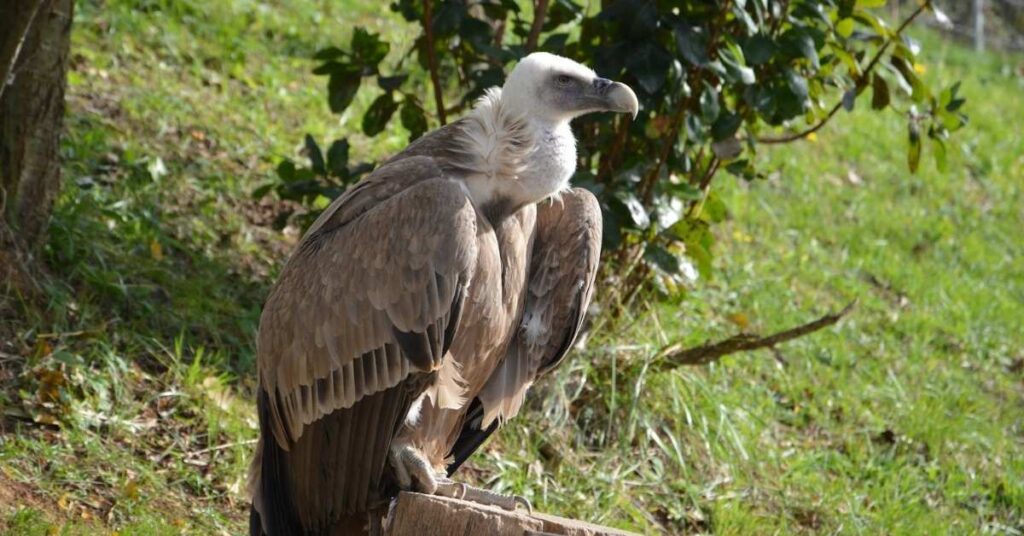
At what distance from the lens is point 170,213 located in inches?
248

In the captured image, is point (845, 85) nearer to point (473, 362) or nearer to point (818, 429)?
point (818, 429)

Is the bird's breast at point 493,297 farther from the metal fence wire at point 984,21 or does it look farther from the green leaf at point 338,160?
the metal fence wire at point 984,21

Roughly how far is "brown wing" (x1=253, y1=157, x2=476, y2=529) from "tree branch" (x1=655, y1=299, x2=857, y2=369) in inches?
78.7

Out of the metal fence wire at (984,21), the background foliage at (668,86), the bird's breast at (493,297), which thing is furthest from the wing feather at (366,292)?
the metal fence wire at (984,21)

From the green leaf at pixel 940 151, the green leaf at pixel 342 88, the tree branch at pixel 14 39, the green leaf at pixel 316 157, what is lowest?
the green leaf at pixel 940 151

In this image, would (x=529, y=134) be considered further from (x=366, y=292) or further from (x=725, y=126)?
(x=725, y=126)

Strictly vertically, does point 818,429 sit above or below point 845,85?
below

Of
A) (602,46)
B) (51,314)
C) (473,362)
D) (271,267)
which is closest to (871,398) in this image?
(602,46)

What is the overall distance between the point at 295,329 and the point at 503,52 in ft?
5.80

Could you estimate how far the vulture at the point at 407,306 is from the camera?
12.3ft

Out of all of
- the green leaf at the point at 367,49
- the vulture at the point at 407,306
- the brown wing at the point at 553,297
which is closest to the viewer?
the vulture at the point at 407,306

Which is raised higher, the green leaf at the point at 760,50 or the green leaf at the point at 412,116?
the green leaf at the point at 760,50

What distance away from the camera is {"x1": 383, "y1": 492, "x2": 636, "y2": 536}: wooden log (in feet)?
10.6

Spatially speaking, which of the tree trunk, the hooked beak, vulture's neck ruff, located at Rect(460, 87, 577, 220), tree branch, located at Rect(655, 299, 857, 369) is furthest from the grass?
the hooked beak
